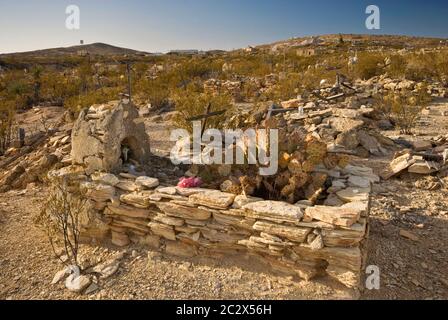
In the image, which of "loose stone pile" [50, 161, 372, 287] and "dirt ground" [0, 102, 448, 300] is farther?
"dirt ground" [0, 102, 448, 300]

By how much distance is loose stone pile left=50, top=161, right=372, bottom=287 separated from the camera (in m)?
3.42

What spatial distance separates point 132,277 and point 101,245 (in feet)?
2.87

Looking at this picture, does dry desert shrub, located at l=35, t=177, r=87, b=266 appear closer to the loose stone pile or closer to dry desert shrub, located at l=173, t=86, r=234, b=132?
the loose stone pile

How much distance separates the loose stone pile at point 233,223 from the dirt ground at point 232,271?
17 cm

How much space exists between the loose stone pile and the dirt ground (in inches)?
6.7

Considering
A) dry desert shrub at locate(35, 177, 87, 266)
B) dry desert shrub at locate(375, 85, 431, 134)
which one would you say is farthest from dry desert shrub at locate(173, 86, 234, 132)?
dry desert shrub at locate(375, 85, 431, 134)

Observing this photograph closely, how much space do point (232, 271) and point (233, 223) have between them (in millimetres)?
524

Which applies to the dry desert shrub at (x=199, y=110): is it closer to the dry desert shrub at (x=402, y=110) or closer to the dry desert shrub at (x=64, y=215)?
A: the dry desert shrub at (x=64, y=215)

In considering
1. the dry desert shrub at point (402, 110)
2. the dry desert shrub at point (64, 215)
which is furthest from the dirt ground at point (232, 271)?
the dry desert shrub at point (402, 110)

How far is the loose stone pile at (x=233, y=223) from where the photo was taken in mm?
3422

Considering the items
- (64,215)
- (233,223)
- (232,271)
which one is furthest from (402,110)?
(64,215)

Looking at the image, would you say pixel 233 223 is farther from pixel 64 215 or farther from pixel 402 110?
pixel 402 110
